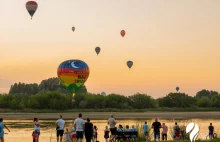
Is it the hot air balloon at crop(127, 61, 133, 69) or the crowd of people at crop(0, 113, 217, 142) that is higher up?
the hot air balloon at crop(127, 61, 133, 69)

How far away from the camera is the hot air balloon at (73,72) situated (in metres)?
65.4

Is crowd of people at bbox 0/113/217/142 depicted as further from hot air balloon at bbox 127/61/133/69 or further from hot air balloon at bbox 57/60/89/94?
hot air balloon at bbox 127/61/133/69

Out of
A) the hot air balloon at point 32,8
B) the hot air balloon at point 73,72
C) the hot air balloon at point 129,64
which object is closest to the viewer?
the hot air balloon at point 73,72

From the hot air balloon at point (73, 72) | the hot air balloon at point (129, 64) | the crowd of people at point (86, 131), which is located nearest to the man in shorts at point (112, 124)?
the crowd of people at point (86, 131)

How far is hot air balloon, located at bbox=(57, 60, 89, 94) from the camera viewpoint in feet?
215

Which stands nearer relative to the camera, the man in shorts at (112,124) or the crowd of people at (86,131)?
the crowd of people at (86,131)

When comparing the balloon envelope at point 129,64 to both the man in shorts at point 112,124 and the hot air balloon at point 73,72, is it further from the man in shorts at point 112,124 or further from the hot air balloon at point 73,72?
the man in shorts at point 112,124

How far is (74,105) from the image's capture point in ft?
482

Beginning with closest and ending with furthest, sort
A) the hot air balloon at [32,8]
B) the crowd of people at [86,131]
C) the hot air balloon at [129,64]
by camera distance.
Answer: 1. the crowd of people at [86,131]
2. the hot air balloon at [32,8]
3. the hot air balloon at [129,64]

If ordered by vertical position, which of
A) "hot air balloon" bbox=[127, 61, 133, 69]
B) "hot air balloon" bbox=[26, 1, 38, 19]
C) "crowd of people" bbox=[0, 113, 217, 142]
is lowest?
"crowd of people" bbox=[0, 113, 217, 142]

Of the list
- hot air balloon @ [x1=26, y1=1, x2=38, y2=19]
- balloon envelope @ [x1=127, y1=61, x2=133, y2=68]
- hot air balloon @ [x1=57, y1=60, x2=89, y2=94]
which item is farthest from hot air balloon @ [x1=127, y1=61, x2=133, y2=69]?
hot air balloon @ [x1=57, y1=60, x2=89, y2=94]

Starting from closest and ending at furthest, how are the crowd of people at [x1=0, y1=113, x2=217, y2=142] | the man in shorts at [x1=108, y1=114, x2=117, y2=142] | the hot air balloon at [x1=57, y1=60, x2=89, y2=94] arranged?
the crowd of people at [x1=0, y1=113, x2=217, y2=142] < the man in shorts at [x1=108, y1=114, x2=117, y2=142] < the hot air balloon at [x1=57, y1=60, x2=89, y2=94]

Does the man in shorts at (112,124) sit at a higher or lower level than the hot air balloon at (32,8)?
Answer: lower

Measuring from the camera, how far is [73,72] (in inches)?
2574
